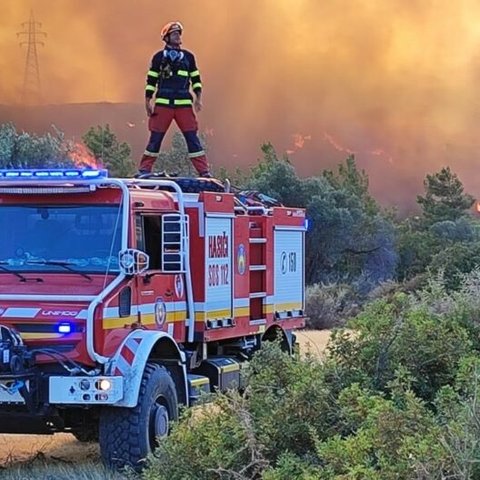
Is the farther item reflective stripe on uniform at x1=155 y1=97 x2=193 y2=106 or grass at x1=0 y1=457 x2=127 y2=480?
reflective stripe on uniform at x1=155 y1=97 x2=193 y2=106

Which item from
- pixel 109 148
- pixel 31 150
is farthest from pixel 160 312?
pixel 109 148

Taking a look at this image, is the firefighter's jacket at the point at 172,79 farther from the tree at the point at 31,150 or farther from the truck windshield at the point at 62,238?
the tree at the point at 31,150

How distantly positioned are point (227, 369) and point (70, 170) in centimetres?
293

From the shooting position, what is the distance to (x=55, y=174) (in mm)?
8688

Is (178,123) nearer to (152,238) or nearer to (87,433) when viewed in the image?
(152,238)

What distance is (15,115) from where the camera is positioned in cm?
3728

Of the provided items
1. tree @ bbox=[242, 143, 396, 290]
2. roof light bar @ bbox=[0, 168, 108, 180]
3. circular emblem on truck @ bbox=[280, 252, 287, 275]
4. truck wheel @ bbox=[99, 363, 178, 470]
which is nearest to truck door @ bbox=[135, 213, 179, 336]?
roof light bar @ bbox=[0, 168, 108, 180]

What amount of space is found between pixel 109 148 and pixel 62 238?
31.3 metres

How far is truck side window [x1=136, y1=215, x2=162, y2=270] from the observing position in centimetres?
879

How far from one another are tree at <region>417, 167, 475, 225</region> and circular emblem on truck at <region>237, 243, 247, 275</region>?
36.8 m

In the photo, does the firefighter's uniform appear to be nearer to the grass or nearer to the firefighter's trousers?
the firefighter's trousers

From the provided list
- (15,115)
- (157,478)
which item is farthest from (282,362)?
(15,115)

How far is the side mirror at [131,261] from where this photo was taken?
26.8 feet

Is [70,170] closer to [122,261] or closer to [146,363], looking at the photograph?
[122,261]
